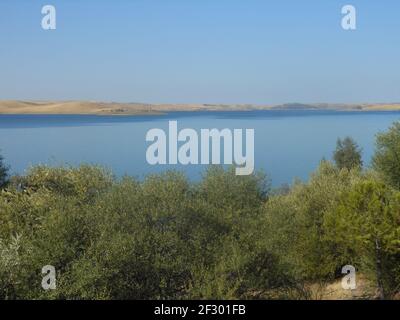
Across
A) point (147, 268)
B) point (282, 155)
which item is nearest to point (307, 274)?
point (147, 268)

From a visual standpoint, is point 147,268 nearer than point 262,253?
Yes

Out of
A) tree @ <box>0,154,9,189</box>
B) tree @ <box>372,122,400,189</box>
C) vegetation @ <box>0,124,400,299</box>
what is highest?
tree @ <box>372,122,400,189</box>

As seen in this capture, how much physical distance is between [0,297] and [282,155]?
64087 mm

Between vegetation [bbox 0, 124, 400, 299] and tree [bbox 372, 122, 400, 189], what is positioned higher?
tree [bbox 372, 122, 400, 189]

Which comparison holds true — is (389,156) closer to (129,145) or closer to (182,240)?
(182,240)

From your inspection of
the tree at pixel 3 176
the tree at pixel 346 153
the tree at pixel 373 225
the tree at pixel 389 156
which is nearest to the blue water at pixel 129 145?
the tree at pixel 346 153

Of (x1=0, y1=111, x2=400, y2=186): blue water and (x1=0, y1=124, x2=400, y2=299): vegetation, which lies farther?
(x1=0, y1=111, x2=400, y2=186): blue water

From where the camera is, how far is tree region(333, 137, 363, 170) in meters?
76.5

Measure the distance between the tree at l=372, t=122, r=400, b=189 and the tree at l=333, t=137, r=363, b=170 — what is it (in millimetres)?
38965

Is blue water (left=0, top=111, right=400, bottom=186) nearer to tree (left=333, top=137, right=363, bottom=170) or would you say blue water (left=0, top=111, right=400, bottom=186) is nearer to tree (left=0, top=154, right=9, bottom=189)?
tree (left=333, top=137, right=363, bottom=170)

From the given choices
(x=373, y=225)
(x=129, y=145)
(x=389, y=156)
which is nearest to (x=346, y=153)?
(x=129, y=145)

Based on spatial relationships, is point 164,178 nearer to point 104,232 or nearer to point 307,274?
point 104,232

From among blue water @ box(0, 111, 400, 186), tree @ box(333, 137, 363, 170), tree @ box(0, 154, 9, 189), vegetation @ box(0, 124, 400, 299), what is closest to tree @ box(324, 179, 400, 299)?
vegetation @ box(0, 124, 400, 299)
